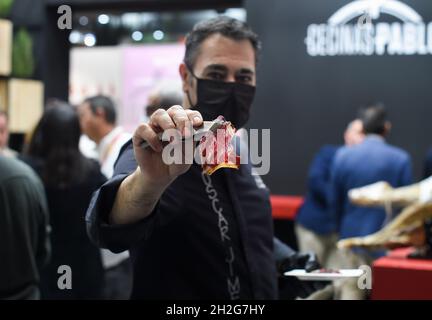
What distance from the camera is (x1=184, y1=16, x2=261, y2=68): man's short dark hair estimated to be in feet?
3.40

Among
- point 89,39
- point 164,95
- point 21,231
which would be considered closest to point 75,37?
point 89,39

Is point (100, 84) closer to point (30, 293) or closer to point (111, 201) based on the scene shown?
point (30, 293)

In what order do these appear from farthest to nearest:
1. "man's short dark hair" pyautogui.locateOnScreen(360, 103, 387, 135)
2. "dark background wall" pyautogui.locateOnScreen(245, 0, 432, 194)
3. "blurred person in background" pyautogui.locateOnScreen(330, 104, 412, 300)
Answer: "dark background wall" pyautogui.locateOnScreen(245, 0, 432, 194) < "man's short dark hair" pyautogui.locateOnScreen(360, 103, 387, 135) < "blurred person in background" pyautogui.locateOnScreen(330, 104, 412, 300)

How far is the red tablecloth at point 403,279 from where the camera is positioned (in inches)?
53.6

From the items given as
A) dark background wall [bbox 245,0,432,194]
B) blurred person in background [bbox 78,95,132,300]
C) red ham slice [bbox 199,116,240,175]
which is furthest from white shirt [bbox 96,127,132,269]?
dark background wall [bbox 245,0,432,194]

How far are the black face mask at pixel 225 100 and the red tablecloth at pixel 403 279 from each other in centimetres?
46

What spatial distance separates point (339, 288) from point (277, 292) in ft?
0.46

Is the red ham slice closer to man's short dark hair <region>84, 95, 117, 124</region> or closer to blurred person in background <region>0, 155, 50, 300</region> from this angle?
man's short dark hair <region>84, 95, 117, 124</region>

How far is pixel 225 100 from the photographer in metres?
0.96

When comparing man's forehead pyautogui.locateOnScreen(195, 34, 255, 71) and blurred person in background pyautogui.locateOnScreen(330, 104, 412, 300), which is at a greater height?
man's forehead pyautogui.locateOnScreen(195, 34, 255, 71)

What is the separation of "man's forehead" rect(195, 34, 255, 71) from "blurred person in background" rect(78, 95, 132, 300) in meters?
0.30

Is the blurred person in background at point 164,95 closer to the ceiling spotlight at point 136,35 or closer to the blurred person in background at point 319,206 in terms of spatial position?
the ceiling spotlight at point 136,35

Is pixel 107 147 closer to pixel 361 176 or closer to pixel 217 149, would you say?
pixel 217 149

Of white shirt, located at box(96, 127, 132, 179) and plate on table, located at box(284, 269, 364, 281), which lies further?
white shirt, located at box(96, 127, 132, 179)
